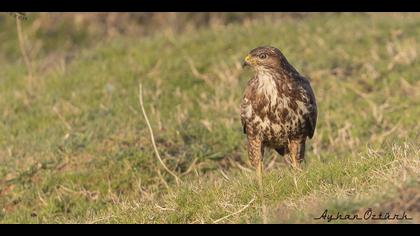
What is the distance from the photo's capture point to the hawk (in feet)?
24.9

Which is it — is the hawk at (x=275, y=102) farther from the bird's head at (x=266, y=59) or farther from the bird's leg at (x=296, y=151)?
the bird's leg at (x=296, y=151)

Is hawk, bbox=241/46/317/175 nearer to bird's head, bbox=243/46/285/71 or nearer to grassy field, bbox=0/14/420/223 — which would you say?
bird's head, bbox=243/46/285/71

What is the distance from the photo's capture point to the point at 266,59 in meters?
7.68

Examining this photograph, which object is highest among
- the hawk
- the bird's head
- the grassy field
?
the bird's head

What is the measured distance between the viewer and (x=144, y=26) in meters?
17.8

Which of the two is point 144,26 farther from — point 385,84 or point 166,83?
point 385,84

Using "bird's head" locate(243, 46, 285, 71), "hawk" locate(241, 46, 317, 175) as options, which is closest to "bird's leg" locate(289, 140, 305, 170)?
"hawk" locate(241, 46, 317, 175)

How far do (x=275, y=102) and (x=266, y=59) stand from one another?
17.5 inches

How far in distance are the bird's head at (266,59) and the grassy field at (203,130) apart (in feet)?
3.45

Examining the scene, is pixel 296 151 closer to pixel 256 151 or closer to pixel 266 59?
pixel 256 151

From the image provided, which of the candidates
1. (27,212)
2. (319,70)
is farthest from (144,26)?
(27,212)

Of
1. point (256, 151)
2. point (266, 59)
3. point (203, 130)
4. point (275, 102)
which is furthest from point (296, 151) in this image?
point (203, 130)

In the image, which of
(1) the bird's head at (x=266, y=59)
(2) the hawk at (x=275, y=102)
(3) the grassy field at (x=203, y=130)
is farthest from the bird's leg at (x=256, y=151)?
(1) the bird's head at (x=266, y=59)

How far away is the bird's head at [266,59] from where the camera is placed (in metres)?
7.66
